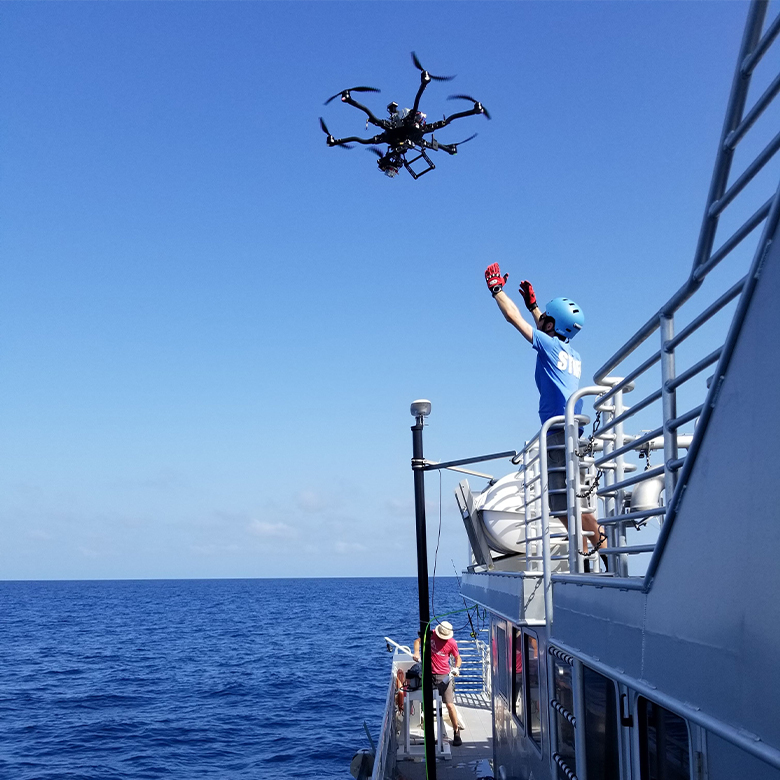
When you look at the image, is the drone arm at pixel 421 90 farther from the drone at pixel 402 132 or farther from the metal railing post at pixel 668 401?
the metal railing post at pixel 668 401

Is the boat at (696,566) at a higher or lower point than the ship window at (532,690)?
higher

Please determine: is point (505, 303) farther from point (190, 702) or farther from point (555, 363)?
point (190, 702)

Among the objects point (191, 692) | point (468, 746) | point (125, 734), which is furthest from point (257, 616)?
point (468, 746)

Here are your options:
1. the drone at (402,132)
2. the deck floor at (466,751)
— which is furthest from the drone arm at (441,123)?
the deck floor at (466,751)

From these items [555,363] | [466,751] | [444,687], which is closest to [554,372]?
[555,363]

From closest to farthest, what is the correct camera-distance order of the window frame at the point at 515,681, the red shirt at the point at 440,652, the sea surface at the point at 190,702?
the window frame at the point at 515,681, the red shirt at the point at 440,652, the sea surface at the point at 190,702

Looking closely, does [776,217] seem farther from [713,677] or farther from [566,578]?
[566,578]
